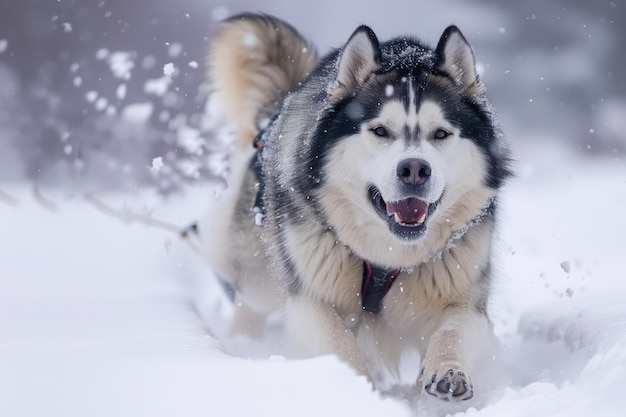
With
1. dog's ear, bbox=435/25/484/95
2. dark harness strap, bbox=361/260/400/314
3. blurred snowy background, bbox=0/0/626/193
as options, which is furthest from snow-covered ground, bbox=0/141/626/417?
blurred snowy background, bbox=0/0/626/193

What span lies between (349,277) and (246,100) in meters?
1.34

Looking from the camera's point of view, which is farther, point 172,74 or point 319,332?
point 172,74

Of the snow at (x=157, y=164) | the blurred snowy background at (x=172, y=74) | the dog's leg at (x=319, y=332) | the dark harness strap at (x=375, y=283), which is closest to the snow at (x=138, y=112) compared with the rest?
the blurred snowy background at (x=172, y=74)

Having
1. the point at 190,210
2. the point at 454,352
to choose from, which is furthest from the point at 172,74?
the point at 454,352

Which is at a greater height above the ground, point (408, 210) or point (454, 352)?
point (408, 210)

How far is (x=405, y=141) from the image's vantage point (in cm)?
223

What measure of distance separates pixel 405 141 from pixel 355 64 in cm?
37

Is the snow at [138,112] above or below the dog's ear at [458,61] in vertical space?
below

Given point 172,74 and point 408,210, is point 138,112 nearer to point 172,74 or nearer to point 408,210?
point 172,74

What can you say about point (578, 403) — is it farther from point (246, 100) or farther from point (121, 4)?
point (121, 4)

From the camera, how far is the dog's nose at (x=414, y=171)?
6.98 ft

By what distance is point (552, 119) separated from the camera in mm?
11148

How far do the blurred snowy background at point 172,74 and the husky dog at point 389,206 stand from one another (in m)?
4.71

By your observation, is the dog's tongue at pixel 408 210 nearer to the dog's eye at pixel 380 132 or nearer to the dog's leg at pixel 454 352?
the dog's eye at pixel 380 132
